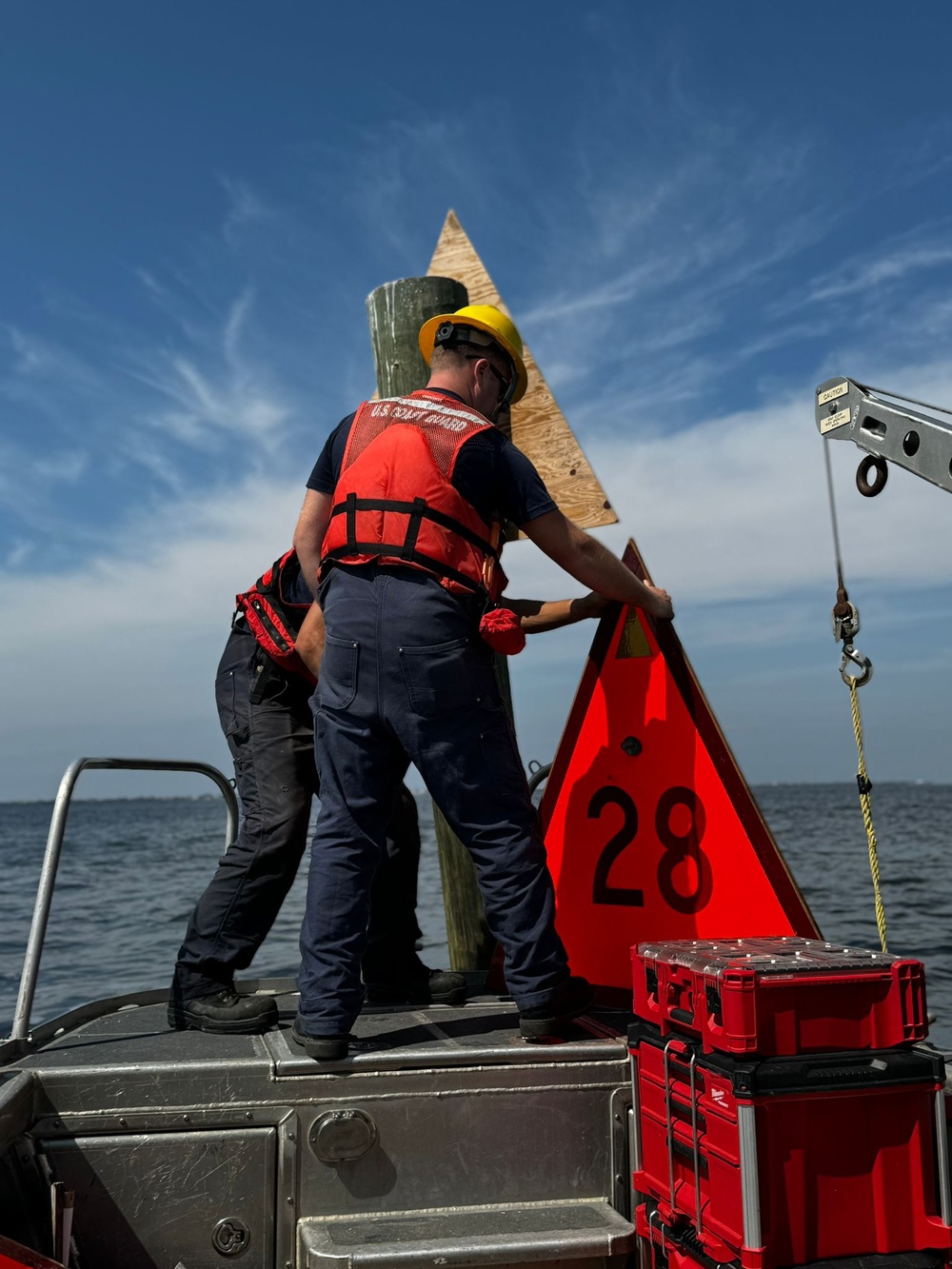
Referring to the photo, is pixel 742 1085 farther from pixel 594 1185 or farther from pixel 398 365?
pixel 398 365

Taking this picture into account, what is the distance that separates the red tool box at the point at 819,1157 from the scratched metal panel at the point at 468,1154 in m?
0.45

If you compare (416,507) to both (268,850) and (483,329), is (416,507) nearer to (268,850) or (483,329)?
(483,329)

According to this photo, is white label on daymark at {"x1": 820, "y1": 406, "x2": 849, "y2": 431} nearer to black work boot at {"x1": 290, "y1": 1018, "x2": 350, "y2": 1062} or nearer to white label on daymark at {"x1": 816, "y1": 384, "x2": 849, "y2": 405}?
white label on daymark at {"x1": 816, "y1": 384, "x2": 849, "y2": 405}

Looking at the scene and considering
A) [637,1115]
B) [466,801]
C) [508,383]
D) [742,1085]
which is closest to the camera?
[742,1085]

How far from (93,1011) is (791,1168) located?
2304 mm

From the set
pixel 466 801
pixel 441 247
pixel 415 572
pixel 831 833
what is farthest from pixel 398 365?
pixel 831 833

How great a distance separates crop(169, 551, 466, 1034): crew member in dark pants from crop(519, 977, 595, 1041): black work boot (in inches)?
27.2

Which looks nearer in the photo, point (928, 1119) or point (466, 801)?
point (928, 1119)

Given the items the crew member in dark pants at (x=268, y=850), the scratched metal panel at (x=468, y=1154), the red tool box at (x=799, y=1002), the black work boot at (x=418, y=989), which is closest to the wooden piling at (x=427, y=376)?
the crew member in dark pants at (x=268, y=850)

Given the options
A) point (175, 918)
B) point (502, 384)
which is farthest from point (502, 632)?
point (175, 918)

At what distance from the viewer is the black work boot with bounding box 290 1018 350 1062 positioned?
2836 millimetres

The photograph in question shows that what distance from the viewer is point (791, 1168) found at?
240 centimetres

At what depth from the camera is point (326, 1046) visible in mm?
2848

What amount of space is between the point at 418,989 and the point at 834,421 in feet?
7.39
